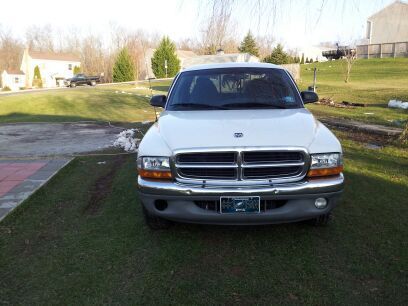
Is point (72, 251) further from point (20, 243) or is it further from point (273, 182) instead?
point (273, 182)

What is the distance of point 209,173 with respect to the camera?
3.49m

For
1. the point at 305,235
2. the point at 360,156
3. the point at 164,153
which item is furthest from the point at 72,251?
the point at 360,156

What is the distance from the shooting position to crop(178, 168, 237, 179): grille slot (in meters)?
3.47

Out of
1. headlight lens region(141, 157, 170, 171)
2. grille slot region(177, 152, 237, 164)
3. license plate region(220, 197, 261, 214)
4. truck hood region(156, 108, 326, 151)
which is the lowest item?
license plate region(220, 197, 261, 214)

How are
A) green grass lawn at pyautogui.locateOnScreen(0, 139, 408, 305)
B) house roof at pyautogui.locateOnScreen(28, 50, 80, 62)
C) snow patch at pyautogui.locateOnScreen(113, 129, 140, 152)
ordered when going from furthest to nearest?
house roof at pyautogui.locateOnScreen(28, 50, 80, 62), snow patch at pyautogui.locateOnScreen(113, 129, 140, 152), green grass lawn at pyautogui.locateOnScreen(0, 139, 408, 305)

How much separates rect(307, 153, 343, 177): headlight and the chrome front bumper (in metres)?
0.06

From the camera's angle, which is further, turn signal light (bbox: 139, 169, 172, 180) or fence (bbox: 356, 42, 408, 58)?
fence (bbox: 356, 42, 408, 58)

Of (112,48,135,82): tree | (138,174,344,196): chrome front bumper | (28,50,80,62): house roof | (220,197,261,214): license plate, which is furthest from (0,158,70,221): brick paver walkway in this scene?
(28,50,80,62): house roof

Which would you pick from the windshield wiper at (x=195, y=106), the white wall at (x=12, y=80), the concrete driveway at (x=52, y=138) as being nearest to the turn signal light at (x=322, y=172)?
the windshield wiper at (x=195, y=106)

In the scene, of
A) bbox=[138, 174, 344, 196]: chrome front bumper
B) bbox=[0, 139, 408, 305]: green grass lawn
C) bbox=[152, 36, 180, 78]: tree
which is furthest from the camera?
bbox=[152, 36, 180, 78]: tree

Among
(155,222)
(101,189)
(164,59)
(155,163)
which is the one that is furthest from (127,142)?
Answer: (164,59)

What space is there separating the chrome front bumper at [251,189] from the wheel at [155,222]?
1.61 feet

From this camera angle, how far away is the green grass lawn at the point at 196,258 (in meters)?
3.02

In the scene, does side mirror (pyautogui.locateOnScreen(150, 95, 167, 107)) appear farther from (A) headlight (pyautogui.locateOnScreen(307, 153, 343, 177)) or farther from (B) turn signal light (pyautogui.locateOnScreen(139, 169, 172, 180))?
(A) headlight (pyautogui.locateOnScreen(307, 153, 343, 177))
